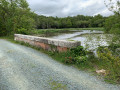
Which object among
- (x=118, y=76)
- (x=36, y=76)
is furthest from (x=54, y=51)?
(x=118, y=76)

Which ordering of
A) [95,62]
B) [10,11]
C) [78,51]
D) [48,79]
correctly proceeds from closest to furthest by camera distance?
[48,79] < [95,62] < [78,51] < [10,11]

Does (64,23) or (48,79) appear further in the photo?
(64,23)

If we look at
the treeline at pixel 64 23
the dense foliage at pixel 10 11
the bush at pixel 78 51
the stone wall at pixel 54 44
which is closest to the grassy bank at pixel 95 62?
the bush at pixel 78 51

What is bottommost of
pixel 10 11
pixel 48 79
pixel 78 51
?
pixel 48 79

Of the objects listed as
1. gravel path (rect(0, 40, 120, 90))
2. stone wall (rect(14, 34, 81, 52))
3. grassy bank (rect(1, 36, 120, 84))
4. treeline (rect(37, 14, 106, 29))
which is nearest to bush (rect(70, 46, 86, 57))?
grassy bank (rect(1, 36, 120, 84))

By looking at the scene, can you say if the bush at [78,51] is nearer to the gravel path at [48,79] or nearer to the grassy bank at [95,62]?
the grassy bank at [95,62]

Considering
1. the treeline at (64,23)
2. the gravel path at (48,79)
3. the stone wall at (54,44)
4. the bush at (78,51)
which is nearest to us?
the gravel path at (48,79)

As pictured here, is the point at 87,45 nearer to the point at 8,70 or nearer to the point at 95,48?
the point at 95,48

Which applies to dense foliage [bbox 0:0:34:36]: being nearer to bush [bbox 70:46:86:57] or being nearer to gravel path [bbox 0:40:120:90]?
bush [bbox 70:46:86:57]

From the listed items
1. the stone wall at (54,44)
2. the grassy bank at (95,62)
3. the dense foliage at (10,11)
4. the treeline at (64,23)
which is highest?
the treeline at (64,23)

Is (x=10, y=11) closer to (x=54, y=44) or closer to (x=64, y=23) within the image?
(x=54, y=44)

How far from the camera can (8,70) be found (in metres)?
3.35

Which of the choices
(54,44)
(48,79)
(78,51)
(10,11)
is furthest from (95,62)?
(10,11)

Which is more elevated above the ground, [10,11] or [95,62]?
[10,11]
